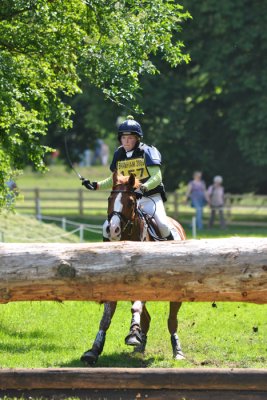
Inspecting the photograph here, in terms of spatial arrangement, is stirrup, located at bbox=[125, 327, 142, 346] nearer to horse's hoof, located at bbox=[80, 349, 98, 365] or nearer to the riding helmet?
horse's hoof, located at bbox=[80, 349, 98, 365]

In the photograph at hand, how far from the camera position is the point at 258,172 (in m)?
42.1

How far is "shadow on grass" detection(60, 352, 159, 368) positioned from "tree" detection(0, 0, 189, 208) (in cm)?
463

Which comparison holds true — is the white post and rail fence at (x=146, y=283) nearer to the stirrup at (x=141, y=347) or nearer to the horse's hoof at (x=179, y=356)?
the horse's hoof at (x=179, y=356)

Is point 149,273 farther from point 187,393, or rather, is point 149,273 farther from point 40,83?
point 40,83

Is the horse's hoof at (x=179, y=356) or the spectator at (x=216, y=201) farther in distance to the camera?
the spectator at (x=216, y=201)

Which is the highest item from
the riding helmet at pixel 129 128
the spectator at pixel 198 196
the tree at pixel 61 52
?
the tree at pixel 61 52

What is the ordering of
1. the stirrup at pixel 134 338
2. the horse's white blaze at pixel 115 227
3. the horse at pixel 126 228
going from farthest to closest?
the stirrup at pixel 134 338
the horse at pixel 126 228
the horse's white blaze at pixel 115 227

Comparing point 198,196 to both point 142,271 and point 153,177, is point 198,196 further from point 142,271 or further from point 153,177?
point 142,271

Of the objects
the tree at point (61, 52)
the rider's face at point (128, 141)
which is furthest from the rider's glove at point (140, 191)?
the tree at point (61, 52)

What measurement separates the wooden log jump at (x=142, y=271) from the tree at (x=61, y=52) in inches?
269

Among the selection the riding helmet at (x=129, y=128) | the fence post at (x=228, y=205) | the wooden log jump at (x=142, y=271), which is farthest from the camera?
the fence post at (x=228, y=205)

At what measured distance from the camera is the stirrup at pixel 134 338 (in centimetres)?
1241

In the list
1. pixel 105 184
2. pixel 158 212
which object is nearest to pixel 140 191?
pixel 105 184

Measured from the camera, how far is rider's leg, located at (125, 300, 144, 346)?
12422 mm
